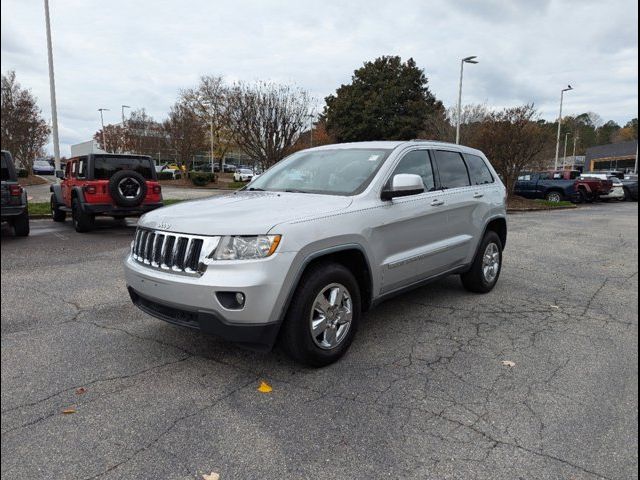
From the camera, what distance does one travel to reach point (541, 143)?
2147 centimetres

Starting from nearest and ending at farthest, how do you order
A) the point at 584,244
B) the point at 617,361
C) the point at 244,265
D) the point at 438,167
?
the point at 244,265 < the point at 617,361 < the point at 438,167 < the point at 584,244

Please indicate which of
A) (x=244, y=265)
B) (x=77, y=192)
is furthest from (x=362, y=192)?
(x=77, y=192)

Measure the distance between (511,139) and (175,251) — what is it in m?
20.2

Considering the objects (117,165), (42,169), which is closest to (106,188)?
(117,165)

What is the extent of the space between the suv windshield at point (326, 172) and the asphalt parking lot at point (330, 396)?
1.38 m

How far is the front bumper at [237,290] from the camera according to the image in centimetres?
296

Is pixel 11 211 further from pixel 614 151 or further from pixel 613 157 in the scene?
pixel 614 151

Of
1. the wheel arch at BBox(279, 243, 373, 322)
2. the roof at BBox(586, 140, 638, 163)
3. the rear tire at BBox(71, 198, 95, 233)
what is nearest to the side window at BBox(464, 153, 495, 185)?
the wheel arch at BBox(279, 243, 373, 322)

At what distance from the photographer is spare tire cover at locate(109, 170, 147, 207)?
901cm

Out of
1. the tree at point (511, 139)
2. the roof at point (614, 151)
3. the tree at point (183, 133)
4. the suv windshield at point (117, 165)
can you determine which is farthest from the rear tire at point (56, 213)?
the roof at point (614, 151)

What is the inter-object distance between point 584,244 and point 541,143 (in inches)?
513

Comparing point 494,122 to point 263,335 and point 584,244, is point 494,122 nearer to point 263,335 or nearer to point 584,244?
point 584,244

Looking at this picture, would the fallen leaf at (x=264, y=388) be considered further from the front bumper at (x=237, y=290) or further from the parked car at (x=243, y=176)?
the parked car at (x=243, y=176)

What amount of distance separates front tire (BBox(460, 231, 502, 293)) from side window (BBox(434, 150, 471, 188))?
2.55 feet
